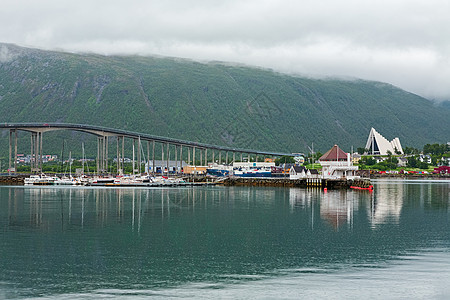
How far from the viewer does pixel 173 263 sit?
31094 millimetres

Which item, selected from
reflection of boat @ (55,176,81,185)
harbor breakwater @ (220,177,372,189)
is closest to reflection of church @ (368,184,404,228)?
harbor breakwater @ (220,177,372,189)

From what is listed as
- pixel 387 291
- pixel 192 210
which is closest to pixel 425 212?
pixel 192 210

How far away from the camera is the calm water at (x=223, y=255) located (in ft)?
85.0

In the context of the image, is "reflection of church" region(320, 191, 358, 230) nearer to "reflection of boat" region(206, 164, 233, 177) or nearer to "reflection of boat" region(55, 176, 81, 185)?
"reflection of boat" region(55, 176, 81, 185)

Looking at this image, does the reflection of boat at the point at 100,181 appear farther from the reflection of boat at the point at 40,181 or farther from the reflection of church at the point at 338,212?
the reflection of church at the point at 338,212

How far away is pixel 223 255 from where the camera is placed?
110 ft

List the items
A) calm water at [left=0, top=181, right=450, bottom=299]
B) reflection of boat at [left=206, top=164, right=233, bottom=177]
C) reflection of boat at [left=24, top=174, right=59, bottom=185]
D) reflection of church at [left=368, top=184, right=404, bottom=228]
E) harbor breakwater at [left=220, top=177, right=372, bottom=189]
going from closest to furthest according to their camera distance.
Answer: calm water at [left=0, top=181, right=450, bottom=299]
reflection of church at [left=368, top=184, right=404, bottom=228]
harbor breakwater at [left=220, top=177, right=372, bottom=189]
reflection of boat at [left=24, top=174, right=59, bottom=185]
reflection of boat at [left=206, top=164, right=233, bottom=177]

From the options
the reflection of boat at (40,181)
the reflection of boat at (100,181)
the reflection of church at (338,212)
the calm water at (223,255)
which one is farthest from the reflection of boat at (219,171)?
the calm water at (223,255)

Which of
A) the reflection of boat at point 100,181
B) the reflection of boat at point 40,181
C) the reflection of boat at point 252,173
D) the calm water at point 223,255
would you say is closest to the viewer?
the calm water at point 223,255

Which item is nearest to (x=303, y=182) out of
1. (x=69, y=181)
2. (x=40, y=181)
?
(x=69, y=181)

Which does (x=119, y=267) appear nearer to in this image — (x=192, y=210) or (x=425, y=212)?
(x=192, y=210)

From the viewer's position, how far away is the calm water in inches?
1020

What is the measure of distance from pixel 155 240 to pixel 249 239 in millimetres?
6487

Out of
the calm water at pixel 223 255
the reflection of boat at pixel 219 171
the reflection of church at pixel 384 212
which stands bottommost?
the reflection of church at pixel 384 212
